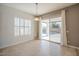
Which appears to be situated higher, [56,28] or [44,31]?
[56,28]

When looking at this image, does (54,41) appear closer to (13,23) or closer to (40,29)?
(40,29)

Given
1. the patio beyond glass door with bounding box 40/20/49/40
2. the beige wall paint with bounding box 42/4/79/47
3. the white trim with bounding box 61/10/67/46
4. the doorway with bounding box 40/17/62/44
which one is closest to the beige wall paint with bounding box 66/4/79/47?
the beige wall paint with bounding box 42/4/79/47

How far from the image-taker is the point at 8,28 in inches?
149

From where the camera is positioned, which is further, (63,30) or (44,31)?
(63,30)

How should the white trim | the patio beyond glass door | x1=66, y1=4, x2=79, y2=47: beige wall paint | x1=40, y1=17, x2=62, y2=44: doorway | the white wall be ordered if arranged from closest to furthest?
1. the patio beyond glass door
2. the white wall
3. x1=66, y1=4, x2=79, y2=47: beige wall paint
4. x1=40, y1=17, x2=62, y2=44: doorway
5. the white trim

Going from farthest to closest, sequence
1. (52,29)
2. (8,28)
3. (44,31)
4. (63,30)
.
→ 1. (63,30)
2. (52,29)
3. (8,28)
4. (44,31)

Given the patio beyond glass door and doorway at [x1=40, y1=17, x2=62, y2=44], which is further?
doorway at [x1=40, y1=17, x2=62, y2=44]

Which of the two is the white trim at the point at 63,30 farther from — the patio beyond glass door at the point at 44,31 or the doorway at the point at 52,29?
the patio beyond glass door at the point at 44,31

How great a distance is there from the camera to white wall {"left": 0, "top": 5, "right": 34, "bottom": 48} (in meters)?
3.59

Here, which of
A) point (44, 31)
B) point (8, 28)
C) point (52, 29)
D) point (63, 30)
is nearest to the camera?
point (44, 31)

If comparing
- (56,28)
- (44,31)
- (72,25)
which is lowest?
(44,31)

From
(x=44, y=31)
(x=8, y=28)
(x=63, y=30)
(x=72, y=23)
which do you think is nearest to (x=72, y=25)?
(x=72, y=23)

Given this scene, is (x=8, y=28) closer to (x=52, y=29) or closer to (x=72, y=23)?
(x=52, y=29)

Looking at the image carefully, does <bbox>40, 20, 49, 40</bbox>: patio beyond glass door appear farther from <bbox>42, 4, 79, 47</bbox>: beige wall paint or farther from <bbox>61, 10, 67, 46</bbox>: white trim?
<bbox>61, 10, 67, 46</bbox>: white trim
